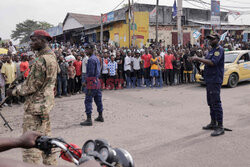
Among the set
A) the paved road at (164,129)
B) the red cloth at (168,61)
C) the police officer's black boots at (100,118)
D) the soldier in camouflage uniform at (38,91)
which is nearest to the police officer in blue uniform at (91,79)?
the police officer's black boots at (100,118)

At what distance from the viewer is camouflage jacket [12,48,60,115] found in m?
3.03

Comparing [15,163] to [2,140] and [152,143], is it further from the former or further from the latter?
[152,143]

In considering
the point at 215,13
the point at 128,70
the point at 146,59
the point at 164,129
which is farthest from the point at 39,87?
the point at 215,13

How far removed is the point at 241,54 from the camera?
1198 cm

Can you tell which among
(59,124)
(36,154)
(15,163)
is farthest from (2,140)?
(59,124)

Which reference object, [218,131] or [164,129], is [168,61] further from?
[218,131]

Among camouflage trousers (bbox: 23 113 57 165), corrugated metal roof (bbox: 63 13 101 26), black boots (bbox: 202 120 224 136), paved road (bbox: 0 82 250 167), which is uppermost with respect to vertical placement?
corrugated metal roof (bbox: 63 13 101 26)

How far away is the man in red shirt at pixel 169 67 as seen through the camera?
1315 centimetres

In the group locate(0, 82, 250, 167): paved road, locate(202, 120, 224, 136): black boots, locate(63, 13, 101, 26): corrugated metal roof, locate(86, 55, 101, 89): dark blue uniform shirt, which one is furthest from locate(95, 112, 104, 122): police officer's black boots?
locate(63, 13, 101, 26): corrugated metal roof

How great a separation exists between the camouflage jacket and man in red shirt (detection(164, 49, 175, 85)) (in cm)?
1053

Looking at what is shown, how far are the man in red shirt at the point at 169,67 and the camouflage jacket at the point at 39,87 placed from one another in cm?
1053

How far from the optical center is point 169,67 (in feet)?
43.2

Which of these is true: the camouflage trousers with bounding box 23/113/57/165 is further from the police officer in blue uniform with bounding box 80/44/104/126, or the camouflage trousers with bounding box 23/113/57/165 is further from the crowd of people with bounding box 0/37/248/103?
the crowd of people with bounding box 0/37/248/103

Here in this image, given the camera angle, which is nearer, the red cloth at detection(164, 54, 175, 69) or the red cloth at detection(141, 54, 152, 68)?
the red cloth at detection(141, 54, 152, 68)
